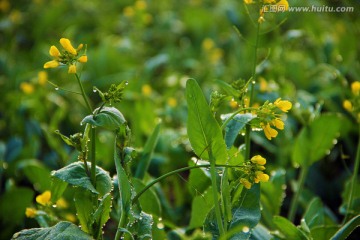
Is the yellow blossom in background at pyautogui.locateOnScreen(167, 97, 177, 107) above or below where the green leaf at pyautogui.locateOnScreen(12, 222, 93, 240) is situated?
below

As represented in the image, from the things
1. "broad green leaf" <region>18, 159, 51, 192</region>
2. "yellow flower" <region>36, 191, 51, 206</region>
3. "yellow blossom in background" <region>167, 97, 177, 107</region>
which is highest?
"yellow flower" <region>36, 191, 51, 206</region>

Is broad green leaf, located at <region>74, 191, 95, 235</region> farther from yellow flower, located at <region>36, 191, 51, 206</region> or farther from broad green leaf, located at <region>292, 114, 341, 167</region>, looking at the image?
broad green leaf, located at <region>292, 114, 341, 167</region>

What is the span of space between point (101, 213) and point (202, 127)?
332mm

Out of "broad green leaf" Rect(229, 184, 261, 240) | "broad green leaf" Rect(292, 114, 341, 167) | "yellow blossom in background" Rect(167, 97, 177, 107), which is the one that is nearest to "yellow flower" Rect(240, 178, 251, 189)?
"broad green leaf" Rect(229, 184, 261, 240)

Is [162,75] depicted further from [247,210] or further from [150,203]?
[247,210]

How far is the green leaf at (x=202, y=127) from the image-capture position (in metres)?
1.31

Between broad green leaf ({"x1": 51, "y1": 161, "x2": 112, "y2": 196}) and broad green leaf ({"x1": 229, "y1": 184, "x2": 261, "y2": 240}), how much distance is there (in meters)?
0.33

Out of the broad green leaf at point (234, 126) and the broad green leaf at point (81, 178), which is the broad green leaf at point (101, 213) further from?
the broad green leaf at point (234, 126)

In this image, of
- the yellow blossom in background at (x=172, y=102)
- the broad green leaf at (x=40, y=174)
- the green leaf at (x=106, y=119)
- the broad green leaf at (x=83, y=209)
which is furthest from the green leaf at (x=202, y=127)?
the yellow blossom in background at (x=172, y=102)

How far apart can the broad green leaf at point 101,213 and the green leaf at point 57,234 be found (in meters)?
0.05

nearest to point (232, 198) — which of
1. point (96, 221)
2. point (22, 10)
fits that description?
point (96, 221)

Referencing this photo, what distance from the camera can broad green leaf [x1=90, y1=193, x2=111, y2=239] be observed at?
50.7 inches

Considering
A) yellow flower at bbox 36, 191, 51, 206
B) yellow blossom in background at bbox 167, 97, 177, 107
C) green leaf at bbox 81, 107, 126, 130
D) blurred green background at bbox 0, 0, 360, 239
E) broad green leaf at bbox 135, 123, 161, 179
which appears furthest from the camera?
yellow blossom in background at bbox 167, 97, 177, 107

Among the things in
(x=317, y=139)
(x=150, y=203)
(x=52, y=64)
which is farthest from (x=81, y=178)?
(x=317, y=139)
